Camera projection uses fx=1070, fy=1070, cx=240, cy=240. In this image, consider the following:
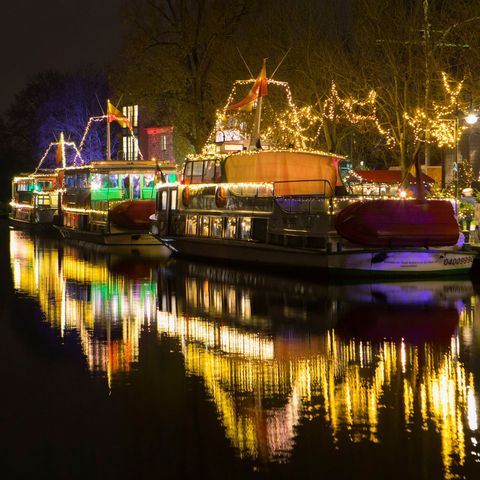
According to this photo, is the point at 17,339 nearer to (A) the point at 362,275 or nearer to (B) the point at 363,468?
(B) the point at 363,468

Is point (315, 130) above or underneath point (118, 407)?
above

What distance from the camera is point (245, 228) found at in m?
29.8

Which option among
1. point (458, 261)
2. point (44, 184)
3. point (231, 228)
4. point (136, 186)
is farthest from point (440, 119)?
point (44, 184)

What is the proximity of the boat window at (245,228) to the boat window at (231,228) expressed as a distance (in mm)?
392

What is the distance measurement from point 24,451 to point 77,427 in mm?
866

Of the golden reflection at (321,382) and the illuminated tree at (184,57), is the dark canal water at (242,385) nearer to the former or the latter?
the golden reflection at (321,382)

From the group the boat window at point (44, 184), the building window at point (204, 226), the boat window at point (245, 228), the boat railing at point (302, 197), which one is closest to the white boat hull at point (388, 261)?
the boat railing at point (302, 197)

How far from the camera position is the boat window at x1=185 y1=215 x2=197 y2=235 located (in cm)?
3344

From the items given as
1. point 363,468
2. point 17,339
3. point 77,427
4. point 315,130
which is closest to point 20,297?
point 17,339

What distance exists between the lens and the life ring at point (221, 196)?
31464 millimetres

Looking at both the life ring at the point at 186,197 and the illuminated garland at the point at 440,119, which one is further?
the illuminated garland at the point at 440,119

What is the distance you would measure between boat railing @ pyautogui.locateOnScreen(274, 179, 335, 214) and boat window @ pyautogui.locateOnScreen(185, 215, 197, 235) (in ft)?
11.4

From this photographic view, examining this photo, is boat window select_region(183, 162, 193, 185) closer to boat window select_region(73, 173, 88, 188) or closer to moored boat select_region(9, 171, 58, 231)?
boat window select_region(73, 173, 88, 188)

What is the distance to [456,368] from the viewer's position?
12.6 metres
